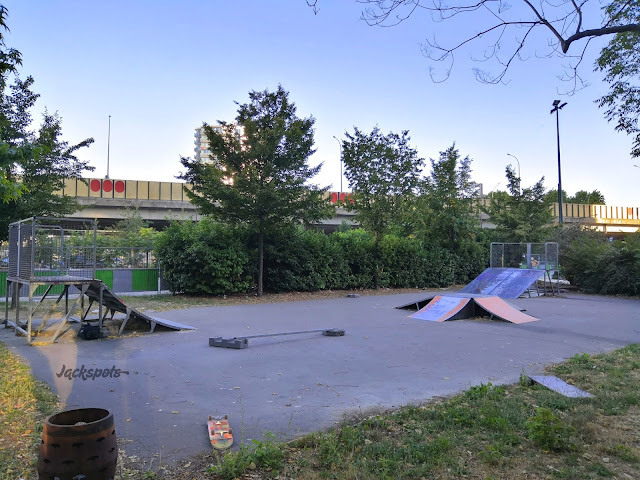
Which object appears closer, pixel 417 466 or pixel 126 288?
pixel 417 466

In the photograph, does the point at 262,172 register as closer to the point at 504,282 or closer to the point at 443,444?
the point at 504,282

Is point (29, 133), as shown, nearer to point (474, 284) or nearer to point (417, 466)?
point (417, 466)

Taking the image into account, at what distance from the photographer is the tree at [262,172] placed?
19469mm

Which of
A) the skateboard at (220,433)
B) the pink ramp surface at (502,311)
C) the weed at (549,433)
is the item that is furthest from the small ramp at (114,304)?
the weed at (549,433)

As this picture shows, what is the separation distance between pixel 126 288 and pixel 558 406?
20255 millimetres

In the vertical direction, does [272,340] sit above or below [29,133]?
below

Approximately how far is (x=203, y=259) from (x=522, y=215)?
68.4ft

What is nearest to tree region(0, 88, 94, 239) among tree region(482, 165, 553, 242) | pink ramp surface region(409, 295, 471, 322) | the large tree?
the large tree

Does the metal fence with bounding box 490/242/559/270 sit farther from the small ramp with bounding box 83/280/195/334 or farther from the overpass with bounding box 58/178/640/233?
the small ramp with bounding box 83/280/195/334

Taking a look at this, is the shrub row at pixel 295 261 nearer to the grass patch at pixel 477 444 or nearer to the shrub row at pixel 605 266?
the shrub row at pixel 605 266

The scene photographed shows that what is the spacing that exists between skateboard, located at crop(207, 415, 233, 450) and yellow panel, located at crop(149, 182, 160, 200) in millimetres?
40690

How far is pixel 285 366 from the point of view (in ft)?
25.7

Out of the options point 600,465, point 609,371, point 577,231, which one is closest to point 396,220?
point 577,231

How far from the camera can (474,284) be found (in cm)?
2178
